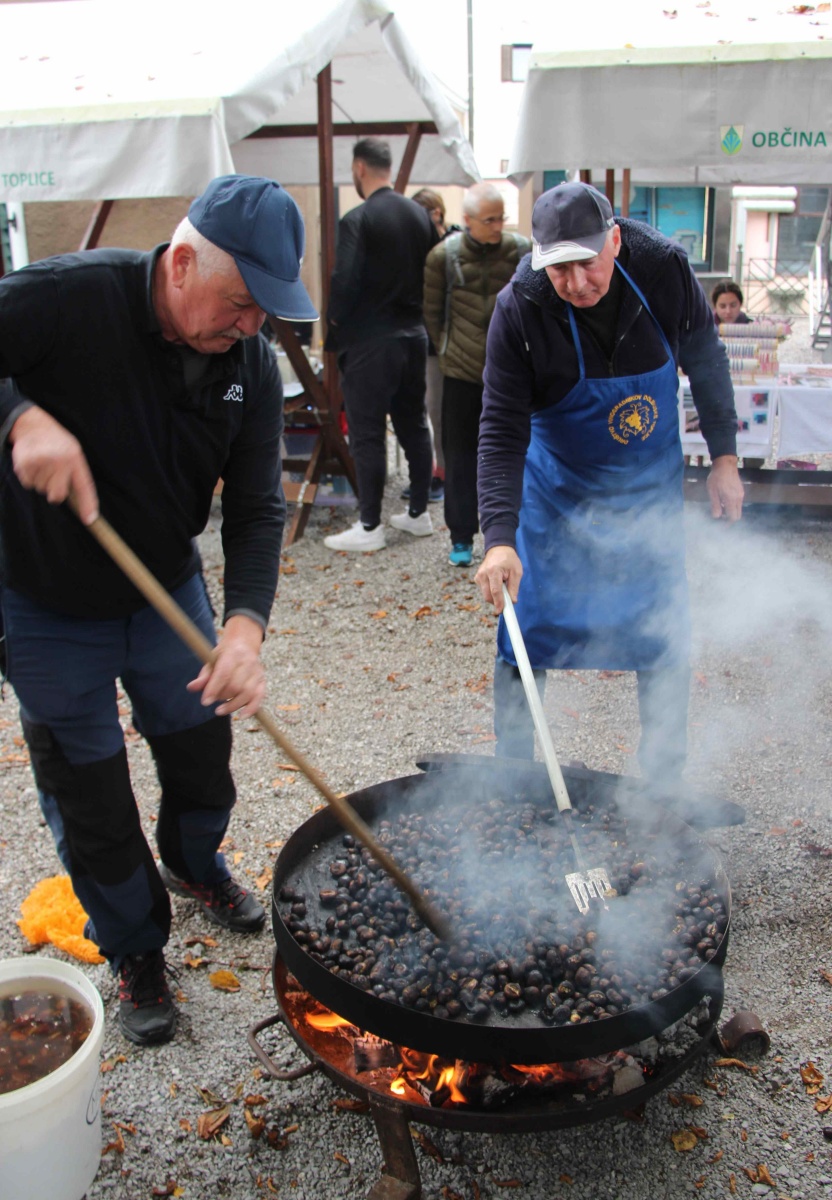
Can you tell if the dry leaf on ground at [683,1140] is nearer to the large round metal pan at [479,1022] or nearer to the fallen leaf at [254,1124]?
the large round metal pan at [479,1022]

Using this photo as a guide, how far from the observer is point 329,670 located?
509cm

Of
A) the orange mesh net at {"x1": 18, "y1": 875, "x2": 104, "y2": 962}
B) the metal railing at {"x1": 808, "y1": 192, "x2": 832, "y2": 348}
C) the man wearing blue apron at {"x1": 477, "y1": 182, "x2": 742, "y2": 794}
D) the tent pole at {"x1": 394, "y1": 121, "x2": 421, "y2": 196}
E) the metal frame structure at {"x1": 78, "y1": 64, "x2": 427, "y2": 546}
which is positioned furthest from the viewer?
the metal railing at {"x1": 808, "y1": 192, "x2": 832, "y2": 348}

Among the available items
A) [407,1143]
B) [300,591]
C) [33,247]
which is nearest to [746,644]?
[300,591]

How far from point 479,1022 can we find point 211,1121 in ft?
2.84

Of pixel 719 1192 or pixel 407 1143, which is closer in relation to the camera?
pixel 407 1143

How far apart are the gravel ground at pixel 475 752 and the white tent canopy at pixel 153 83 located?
2.49 m

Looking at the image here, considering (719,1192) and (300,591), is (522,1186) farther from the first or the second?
(300,591)

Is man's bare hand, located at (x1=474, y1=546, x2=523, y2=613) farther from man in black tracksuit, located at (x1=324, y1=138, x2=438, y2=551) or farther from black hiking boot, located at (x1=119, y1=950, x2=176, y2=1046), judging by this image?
man in black tracksuit, located at (x1=324, y1=138, x2=438, y2=551)

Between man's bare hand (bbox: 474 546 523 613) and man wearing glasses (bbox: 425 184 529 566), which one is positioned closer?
man's bare hand (bbox: 474 546 523 613)

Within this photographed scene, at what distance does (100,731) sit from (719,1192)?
1.82 meters

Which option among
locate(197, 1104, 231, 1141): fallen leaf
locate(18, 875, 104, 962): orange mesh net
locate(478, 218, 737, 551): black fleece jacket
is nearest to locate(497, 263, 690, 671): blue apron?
locate(478, 218, 737, 551): black fleece jacket

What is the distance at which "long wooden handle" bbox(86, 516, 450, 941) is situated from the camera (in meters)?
1.95

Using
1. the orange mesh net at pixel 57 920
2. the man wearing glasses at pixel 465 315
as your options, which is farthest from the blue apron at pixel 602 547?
the man wearing glasses at pixel 465 315

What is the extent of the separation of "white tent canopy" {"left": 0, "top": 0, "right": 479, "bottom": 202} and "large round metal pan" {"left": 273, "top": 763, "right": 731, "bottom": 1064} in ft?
13.0
